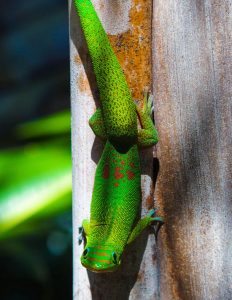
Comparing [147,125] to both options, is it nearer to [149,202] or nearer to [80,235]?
[149,202]

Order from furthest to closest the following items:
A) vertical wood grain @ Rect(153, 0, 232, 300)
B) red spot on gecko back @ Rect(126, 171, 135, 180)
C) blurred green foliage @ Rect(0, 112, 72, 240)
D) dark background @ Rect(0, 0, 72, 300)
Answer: dark background @ Rect(0, 0, 72, 300), blurred green foliage @ Rect(0, 112, 72, 240), red spot on gecko back @ Rect(126, 171, 135, 180), vertical wood grain @ Rect(153, 0, 232, 300)

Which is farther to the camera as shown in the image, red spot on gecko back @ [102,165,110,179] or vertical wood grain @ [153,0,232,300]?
red spot on gecko back @ [102,165,110,179]

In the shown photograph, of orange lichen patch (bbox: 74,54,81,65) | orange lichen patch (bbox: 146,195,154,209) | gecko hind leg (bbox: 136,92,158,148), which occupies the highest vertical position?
orange lichen patch (bbox: 74,54,81,65)

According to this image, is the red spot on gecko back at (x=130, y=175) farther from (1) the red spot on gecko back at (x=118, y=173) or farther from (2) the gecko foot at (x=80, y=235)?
(2) the gecko foot at (x=80, y=235)

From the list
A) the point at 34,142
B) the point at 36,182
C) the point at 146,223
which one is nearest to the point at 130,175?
the point at 146,223

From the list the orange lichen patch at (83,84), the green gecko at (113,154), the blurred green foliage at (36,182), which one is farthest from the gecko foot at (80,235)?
the blurred green foliage at (36,182)

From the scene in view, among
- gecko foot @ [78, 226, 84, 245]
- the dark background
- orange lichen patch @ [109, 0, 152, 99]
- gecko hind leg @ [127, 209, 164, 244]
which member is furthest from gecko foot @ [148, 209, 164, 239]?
the dark background

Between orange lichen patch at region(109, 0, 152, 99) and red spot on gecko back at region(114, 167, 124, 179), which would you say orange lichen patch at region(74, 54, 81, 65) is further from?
red spot on gecko back at region(114, 167, 124, 179)

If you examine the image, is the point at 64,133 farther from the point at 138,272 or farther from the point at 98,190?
the point at 138,272
